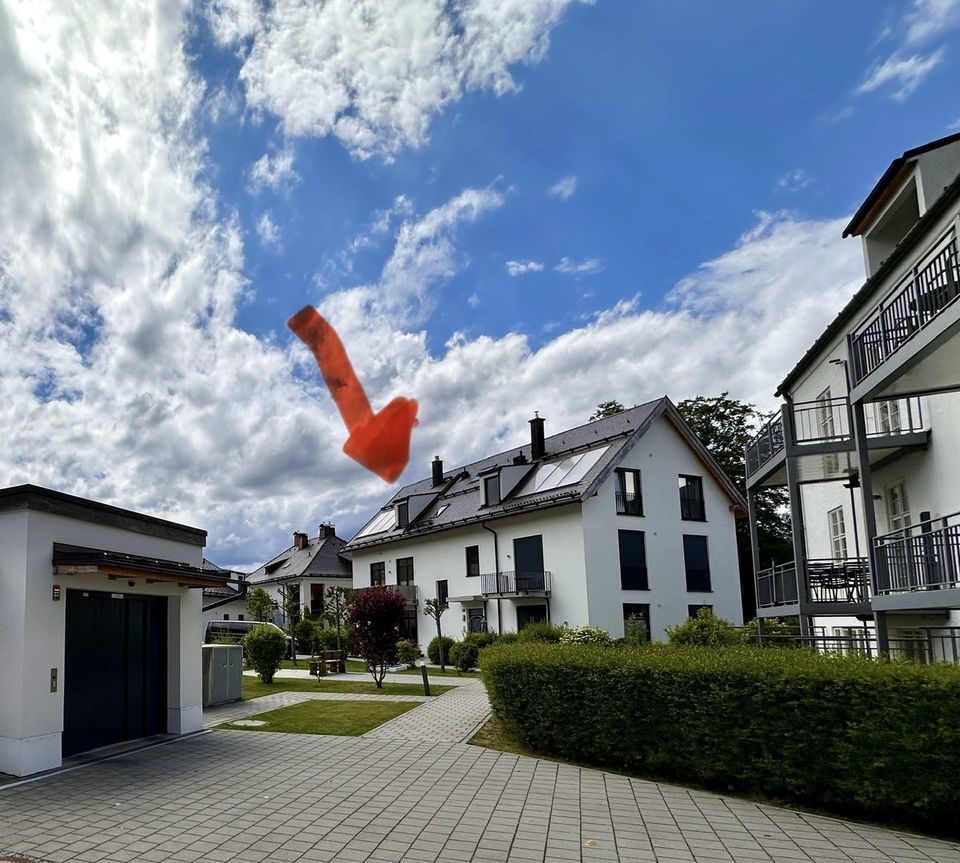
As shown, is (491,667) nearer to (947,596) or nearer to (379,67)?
(947,596)

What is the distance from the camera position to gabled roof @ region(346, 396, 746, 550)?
87.8 feet

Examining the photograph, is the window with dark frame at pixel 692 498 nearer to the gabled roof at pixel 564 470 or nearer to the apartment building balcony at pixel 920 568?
the gabled roof at pixel 564 470

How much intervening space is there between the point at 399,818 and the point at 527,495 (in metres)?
22.2

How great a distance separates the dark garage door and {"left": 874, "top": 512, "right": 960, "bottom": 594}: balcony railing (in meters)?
10.9

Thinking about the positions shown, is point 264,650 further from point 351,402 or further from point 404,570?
point 404,570

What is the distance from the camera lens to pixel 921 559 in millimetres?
11109

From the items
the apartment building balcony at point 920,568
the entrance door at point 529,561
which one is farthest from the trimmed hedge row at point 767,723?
the entrance door at point 529,561

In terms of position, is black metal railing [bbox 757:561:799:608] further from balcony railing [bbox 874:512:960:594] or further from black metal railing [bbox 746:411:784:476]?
balcony railing [bbox 874:512:960:594]

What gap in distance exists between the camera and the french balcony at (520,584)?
87.6ft

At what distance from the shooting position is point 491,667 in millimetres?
11242

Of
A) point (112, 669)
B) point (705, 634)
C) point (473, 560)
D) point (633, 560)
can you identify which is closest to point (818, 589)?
point (705, 634)

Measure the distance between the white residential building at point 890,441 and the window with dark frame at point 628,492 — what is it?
8.83 meters

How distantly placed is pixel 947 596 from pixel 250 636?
52.7ft

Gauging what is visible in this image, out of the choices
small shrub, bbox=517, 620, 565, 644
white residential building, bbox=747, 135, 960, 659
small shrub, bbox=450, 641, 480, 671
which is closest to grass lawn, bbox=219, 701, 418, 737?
A: small shrub, bbox=517, 620, 565, 644
